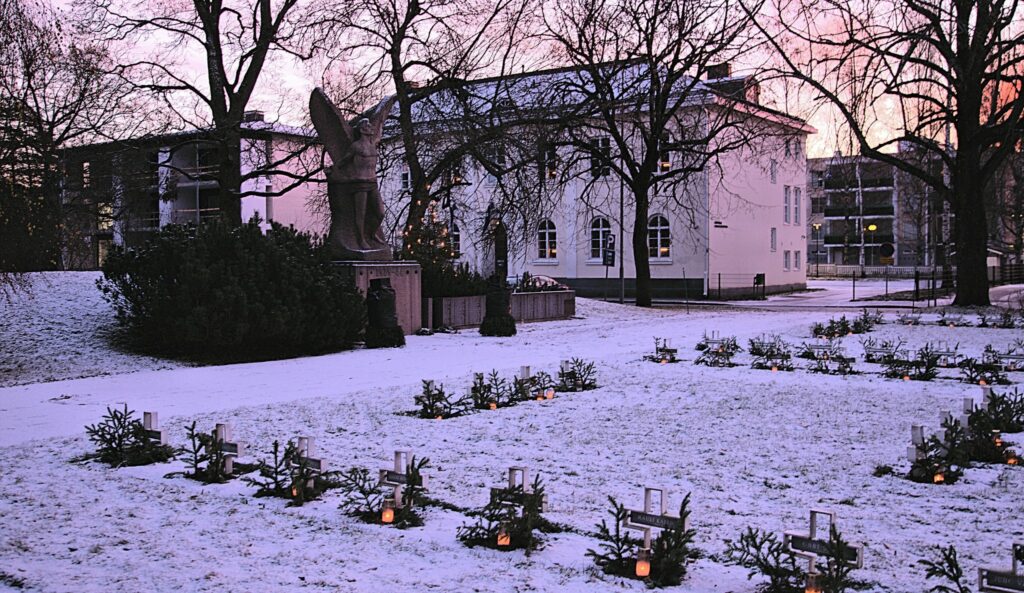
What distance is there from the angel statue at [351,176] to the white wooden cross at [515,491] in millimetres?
15566

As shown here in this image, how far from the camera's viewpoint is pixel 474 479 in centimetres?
752

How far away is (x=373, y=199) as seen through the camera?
21766 mm

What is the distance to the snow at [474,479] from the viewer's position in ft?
17.6

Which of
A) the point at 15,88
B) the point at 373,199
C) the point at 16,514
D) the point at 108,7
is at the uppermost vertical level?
the point at 108,7

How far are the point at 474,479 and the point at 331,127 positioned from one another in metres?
15.2

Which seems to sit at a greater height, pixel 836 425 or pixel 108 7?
pixel 108 7

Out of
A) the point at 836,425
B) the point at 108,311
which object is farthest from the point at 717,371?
the point at 108,311

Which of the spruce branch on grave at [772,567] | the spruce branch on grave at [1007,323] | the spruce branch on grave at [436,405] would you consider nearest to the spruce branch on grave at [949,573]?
the spruce branch on grave at [772,567]

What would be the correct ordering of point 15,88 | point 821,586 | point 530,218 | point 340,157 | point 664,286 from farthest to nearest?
point 664,286 < point 530,218 < point 340,157 < point 15,88 < point 821,586

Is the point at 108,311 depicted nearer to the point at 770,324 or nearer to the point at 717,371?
the point at 717,371

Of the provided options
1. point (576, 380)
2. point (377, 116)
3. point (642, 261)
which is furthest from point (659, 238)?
point (576, 380)

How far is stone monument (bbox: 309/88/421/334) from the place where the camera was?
21.2 meters

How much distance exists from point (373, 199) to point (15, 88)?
292 inches

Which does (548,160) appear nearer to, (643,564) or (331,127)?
(331,127)
